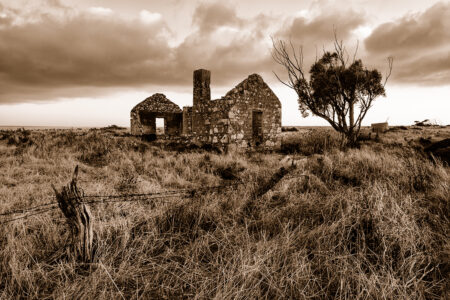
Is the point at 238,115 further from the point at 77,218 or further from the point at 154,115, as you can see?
the point at 77,218

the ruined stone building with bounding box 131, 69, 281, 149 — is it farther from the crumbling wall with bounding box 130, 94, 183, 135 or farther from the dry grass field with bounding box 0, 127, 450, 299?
the dry grass field with bounding box 0, 127, 450, 299

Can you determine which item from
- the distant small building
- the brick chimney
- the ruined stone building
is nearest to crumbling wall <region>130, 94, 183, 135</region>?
the ruined stone building

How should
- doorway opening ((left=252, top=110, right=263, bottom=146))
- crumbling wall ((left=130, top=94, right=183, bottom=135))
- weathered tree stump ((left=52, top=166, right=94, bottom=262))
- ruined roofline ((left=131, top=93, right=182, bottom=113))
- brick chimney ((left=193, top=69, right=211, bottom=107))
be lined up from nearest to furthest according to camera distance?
weathered tree stump ((left=52, top=166, right=94, bottom=262)) → brick chimney ((left=193, top=69, right=211, bottom=107)) → doorway opening ((left=252, top=110, right=263, bottom=146)) → crumbling wall ((left=130, top=94, right=183, bottom=135)) → ruined roofline ((left=131, top=93, right=182, bottom=113))

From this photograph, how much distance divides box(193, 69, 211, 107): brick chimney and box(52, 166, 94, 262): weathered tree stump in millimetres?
9888

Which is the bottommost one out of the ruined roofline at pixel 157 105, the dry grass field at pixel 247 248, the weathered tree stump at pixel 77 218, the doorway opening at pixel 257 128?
the dry grass field at pixel 247 248

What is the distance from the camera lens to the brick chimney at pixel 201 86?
460 inches

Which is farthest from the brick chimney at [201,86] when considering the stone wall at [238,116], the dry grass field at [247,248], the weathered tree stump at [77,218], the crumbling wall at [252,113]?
the weathered tree stump at [77,218]

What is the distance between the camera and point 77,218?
6.54ft

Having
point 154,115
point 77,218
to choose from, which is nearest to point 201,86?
point 154,115

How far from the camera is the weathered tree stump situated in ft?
6.24

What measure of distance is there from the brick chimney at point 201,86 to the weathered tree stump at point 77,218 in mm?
9888

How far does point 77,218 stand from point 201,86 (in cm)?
1031

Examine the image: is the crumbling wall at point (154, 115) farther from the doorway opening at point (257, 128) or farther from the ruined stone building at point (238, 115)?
the doorway opening at point (257, 128)

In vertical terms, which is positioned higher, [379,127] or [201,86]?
[201,86]
